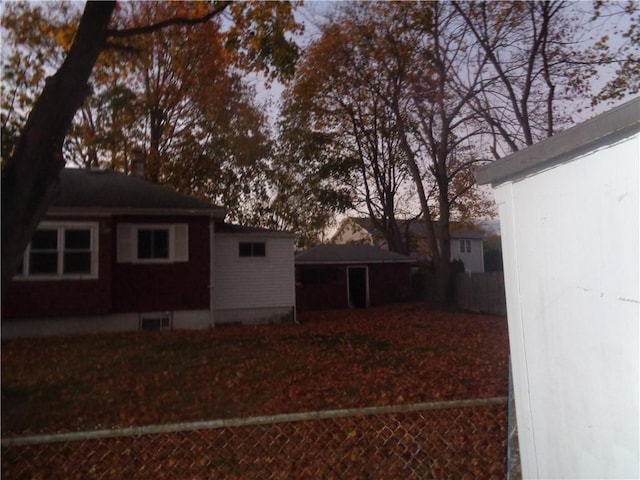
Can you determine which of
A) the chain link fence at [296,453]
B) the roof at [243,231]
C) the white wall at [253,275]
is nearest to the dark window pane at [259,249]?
the white wall at [253,275]

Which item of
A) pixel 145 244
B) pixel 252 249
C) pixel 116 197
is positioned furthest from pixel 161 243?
pixel 252 249

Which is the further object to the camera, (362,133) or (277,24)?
(362,133)

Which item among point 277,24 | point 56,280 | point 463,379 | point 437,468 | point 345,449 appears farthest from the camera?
point 56,280

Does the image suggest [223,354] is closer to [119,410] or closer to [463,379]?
[119,410]

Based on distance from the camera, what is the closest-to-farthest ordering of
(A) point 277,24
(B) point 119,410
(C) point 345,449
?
(C) point 345,449 → (B) point 119,410 → (A) point 277,24

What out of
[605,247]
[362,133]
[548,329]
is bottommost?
[548,329]

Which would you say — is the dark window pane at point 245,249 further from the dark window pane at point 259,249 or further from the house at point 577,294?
the house at point 577,294

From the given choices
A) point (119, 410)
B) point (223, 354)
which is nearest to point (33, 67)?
point (223, 354)

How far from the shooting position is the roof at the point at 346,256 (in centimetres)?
2373

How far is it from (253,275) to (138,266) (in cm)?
347

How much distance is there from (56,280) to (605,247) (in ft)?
43.0

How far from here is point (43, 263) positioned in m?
12.6

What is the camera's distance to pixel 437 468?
4137mm

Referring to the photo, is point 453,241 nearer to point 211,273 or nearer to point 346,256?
point 346,256
